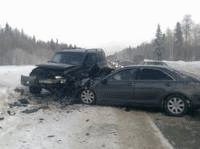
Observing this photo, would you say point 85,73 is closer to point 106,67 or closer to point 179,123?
point 106,67

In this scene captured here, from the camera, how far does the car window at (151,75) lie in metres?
7.90

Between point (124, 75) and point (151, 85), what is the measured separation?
1004mm

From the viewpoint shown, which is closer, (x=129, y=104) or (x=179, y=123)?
(x=179, y=123)

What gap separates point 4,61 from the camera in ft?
389

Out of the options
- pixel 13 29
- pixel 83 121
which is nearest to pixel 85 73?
pixel 83 121

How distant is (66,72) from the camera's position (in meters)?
10.1

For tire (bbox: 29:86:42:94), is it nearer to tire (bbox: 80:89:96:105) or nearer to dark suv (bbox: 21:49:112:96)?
dark suv (bbox: 21:49:112:96)

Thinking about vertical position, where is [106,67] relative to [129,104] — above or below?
above

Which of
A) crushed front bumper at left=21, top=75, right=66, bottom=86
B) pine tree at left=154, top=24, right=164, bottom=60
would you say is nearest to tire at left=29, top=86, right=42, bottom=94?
crushed front bumper at left=21, top=75, right=66, bottom=86

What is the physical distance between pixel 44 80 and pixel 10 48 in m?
Result: 118

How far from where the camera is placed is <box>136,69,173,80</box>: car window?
7902 millimetres

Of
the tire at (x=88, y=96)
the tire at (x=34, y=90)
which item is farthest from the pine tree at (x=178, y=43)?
the tire at (x=88, y=96)

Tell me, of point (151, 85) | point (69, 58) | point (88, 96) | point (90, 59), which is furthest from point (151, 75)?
point (69, 58)

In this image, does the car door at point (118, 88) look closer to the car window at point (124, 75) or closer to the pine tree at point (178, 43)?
the car window at point (124, 75)
